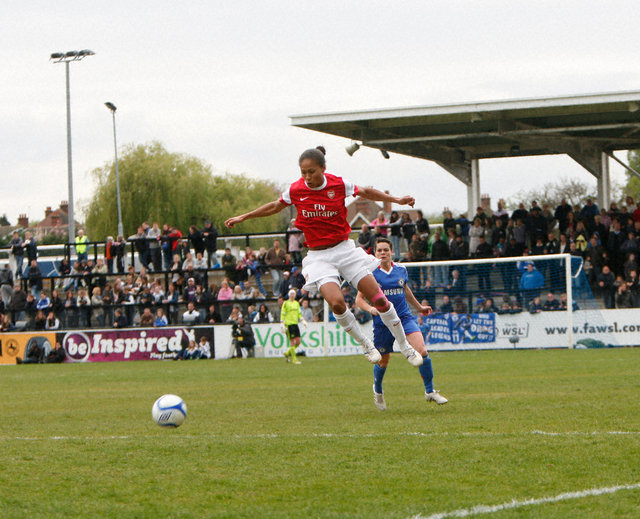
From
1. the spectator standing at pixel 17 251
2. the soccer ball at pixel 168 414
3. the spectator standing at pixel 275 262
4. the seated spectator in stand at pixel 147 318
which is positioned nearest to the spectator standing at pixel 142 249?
the seated spectator in stand at pixel 147 318

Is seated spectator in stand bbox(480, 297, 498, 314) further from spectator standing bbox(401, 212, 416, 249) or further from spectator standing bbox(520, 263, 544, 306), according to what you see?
spectator standing bbox(401, 212, 416, 249)

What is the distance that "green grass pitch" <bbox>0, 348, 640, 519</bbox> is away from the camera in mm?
5199

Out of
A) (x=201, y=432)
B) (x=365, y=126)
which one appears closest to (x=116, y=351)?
(x=365, y=126)

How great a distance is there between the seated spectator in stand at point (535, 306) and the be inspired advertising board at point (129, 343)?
9.53 m

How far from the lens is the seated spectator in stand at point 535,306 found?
79.5ft

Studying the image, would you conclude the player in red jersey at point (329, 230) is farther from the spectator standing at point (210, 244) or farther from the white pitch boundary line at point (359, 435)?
the spectator standing at point (210, 244)

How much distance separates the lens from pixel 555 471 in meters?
5.85

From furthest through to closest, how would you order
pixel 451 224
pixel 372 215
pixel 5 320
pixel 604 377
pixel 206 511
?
1. pixel 372 215
2. pixel 5 320
3. pixel 451 224
4. pixel 604 377
5. pixel 206 511

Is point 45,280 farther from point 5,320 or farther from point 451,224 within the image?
point 451,224

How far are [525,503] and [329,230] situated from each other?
4.70 metres

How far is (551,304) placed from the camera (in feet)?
79.5

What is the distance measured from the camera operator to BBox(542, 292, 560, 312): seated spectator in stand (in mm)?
8622

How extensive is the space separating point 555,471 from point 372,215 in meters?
113

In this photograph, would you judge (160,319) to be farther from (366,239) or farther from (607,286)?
(607,286)
